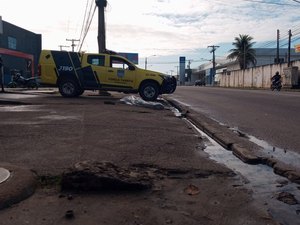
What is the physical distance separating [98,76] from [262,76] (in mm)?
37884

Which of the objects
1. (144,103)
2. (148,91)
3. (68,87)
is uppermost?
(68,87)

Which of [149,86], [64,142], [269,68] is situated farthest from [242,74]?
[64,142]

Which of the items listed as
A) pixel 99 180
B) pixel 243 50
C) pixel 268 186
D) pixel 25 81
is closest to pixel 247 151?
pixel 268 186

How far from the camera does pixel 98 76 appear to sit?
57.7 feet

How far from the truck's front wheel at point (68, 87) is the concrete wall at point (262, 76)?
2869 centimetres

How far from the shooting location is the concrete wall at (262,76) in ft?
133

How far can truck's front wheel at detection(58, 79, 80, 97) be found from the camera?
684 inches

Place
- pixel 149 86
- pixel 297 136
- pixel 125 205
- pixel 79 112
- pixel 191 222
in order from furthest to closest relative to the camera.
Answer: pixel 149 86 < pixel 79 112 < pixel 297 136 < pixel 125 205 < pixel 191 222

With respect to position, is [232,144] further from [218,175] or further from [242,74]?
[242,74]

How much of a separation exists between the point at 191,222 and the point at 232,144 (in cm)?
362

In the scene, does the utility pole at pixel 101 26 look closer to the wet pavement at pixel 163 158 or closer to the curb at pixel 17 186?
the wet pavement at pixel 163 158

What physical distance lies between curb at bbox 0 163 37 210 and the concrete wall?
39172 mm

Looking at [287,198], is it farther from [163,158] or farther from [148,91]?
[148,91]

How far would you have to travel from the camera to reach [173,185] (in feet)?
15.0
